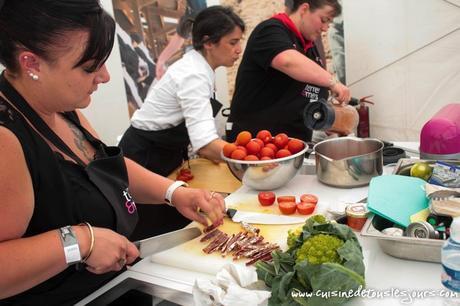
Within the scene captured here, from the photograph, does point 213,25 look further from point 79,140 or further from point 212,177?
point 79,140

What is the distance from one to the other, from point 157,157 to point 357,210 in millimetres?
1149

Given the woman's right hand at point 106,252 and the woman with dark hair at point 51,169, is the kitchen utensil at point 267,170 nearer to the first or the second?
the woman with dark hair at point 51,169

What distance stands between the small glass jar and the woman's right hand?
1.93ft

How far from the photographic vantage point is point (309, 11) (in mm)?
2072

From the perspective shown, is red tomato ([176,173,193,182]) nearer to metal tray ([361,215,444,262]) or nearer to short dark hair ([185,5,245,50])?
short dark hair ([185,5,245,50])

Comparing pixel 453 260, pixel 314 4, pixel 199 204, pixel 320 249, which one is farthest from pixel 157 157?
pixel 453 260

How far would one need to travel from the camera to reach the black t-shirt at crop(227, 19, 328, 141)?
2.08 m

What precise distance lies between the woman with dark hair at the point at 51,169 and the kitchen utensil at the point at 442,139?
3.31ft

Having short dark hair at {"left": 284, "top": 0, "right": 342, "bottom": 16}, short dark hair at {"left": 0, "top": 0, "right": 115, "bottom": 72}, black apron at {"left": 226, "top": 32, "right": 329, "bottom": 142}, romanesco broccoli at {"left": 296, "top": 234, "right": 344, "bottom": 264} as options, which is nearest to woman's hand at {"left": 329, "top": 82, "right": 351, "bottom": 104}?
black apron at {"left": 226, "top": 32, "right": 329, "bottom": 142}

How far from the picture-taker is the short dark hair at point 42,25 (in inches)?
32.7

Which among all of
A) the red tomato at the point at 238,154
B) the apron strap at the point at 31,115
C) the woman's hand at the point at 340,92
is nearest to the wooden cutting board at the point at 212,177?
the red tomato at the point at 238,154

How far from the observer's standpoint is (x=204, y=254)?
1.11 metres

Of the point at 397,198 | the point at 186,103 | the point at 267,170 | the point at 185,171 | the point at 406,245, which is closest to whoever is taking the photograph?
the point at 406,245

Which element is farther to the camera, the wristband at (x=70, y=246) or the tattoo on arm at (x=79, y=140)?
the tattoo on arm at (x=79, y=140)
